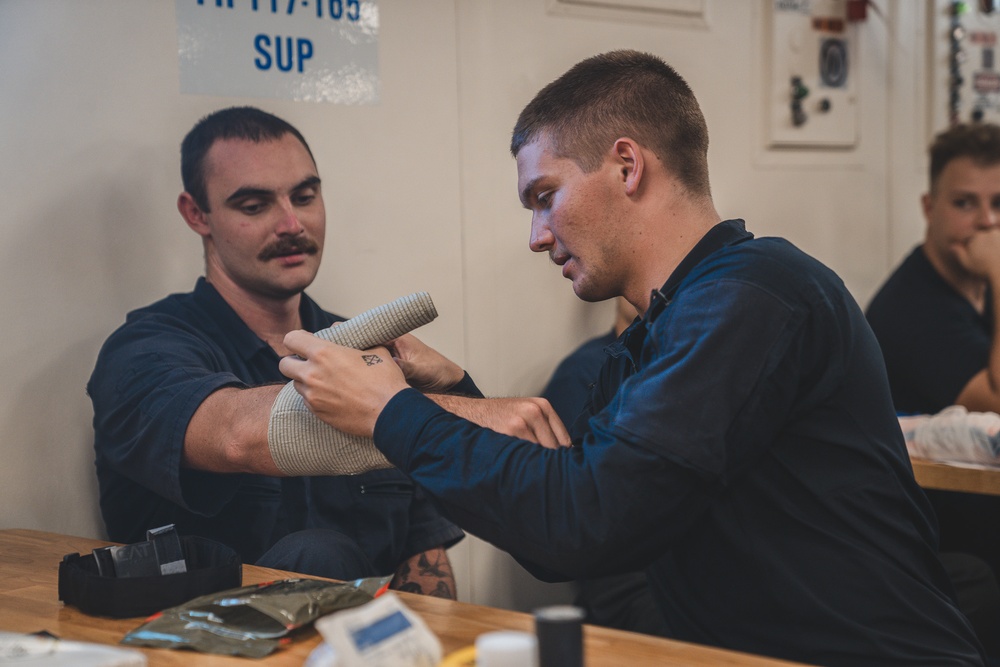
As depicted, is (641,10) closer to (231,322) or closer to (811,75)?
(811,75)

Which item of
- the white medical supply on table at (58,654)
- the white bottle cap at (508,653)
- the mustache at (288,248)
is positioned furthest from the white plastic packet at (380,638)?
the mustache at (288,248)

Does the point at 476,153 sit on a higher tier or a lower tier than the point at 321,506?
higher

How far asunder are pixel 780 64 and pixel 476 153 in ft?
3.93

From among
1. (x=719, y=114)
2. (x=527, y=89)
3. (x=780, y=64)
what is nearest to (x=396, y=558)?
(x=527, y=89)

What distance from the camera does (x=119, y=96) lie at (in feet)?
7.38

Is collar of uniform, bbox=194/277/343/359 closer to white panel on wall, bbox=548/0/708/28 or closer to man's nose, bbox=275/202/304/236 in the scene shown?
man's nose, bbox=275/202/304/236

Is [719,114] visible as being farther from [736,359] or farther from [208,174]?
[736,359]

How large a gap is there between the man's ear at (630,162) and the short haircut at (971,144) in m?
2.05

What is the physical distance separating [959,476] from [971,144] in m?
1.39

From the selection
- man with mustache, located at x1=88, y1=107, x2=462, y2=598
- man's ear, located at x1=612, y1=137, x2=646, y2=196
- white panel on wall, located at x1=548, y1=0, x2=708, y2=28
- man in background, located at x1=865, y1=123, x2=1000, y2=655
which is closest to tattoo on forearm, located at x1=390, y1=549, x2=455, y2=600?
man with mustache, located at x1=88, y1=107, x2=462, y2=598

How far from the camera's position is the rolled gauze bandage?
5.04 feet

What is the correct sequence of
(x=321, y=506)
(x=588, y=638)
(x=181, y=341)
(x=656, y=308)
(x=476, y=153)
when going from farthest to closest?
(x=476, y=153)
(x=321, y=506)
(x=181, y=341)
(x=656, y=308)
(x=588, y=638)

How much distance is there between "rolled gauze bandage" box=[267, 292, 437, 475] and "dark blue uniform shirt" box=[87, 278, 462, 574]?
0.28 meters

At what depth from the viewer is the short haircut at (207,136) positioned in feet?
7.55
